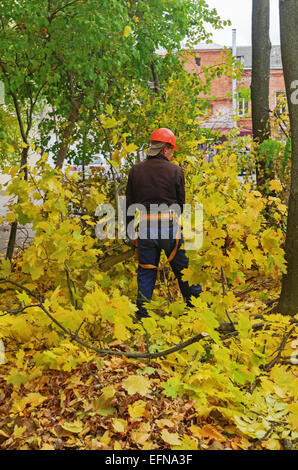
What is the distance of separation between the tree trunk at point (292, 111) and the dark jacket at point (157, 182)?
44.0 inches

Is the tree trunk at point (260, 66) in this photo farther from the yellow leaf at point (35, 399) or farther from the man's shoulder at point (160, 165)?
the yellow leaf at point (35, 399)

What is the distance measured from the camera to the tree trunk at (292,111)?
377 centimetres

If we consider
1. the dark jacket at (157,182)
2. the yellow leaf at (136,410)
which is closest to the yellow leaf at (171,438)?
the yellow leaf at (136,410)

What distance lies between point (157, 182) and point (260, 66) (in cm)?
505

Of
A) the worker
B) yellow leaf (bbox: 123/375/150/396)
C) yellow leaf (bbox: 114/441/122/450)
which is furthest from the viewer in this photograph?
the worker

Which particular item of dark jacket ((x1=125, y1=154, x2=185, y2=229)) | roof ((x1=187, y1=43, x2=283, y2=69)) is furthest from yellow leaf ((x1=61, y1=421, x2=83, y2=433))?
roof ((x1=187, y1=43, x2=283, y2=69))

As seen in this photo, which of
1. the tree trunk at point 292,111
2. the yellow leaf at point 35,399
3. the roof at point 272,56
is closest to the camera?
the yellow leaf at point 35,399

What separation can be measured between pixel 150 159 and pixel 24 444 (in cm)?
297

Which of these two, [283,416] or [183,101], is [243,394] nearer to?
[283,416]

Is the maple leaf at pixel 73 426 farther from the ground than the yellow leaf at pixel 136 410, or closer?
closer

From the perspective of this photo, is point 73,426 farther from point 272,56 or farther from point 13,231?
point 272,56

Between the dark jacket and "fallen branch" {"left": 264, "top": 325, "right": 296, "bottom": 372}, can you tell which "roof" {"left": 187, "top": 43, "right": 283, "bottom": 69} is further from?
"fallen branch" {"left": 264, "top": 325, "right": 296, "bottom": 372}

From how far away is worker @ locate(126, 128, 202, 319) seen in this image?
4.46 m

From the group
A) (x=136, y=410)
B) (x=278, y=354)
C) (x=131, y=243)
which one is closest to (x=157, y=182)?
(x=131, y=243)
